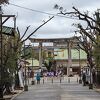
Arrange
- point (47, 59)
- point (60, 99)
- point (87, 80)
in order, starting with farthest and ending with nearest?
point (47, 59) → point (87, 80) → point (60, 99)

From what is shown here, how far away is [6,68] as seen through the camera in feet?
139

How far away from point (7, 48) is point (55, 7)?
23.2 feet

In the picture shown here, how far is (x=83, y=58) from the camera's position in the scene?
15600cm

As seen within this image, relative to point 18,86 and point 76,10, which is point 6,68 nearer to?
point 76,10

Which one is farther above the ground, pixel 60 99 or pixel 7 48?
pixel 7 48

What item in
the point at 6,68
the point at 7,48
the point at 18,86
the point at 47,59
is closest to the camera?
the point at 6,68

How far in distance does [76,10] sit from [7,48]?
8.01m

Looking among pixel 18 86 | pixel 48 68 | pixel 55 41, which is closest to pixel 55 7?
pixel 18 86

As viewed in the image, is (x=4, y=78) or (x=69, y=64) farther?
(x=69, y=64)

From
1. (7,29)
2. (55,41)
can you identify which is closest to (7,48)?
(7,29)

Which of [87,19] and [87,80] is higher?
[87,19]

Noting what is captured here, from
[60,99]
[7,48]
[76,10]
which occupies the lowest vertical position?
[60,99]

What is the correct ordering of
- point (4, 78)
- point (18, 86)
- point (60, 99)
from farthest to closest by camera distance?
point (18, 86) < point (4, 78) < point (60, 99)

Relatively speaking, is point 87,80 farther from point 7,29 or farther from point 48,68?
point 48,68
